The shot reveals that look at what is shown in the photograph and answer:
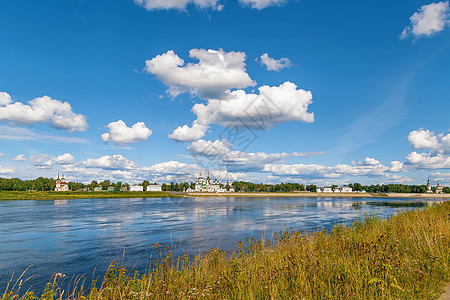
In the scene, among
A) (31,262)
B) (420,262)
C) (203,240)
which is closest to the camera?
(420,262)

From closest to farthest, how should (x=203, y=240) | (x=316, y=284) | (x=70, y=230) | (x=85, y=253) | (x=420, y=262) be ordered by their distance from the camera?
(x=316, y=284) → (x=420, y=262) → (x=85, y=253) → (x=203, y=240) → (x=70, y=230)

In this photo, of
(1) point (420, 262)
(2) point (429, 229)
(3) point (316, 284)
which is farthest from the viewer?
(2) point (429, 229)

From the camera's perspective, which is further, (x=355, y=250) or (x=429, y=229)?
(x=429, y=229)

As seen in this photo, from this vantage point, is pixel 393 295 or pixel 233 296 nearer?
pixel 393 295

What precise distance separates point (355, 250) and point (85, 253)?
18.8 metres

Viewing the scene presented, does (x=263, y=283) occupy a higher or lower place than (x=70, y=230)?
higher

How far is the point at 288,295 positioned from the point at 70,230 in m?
32.4

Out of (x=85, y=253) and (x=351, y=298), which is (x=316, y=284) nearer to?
(x=351, y=298)

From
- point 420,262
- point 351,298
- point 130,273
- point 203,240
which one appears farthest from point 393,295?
point 203,240

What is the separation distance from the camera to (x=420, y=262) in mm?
7652

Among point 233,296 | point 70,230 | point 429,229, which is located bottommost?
point 70,230

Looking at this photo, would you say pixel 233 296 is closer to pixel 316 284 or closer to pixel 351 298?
pixel 316 284

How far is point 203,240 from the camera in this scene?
23.6 meters

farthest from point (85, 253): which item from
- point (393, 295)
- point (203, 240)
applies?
point (393, 295)
